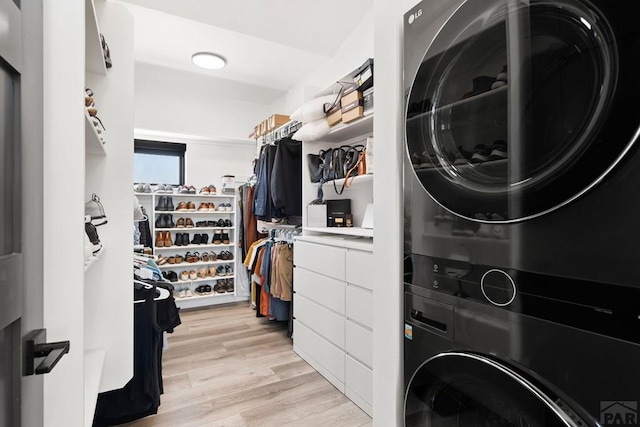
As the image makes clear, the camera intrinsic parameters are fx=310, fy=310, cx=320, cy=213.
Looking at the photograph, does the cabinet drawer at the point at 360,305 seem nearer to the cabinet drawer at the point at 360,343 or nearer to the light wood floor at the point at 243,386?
the cabinet drawer at the point at 360,343

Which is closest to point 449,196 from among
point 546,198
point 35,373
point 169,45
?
point 546,198

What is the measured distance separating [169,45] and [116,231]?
89.1 inches

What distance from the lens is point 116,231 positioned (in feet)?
4.59

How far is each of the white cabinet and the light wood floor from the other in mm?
114

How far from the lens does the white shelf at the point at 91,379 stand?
1.04 metres

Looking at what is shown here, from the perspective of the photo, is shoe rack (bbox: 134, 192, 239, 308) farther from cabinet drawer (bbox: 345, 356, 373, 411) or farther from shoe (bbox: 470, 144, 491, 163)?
shoe (bbox: 470, 144, 491, 163)

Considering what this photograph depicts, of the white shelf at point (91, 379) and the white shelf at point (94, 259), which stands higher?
the white shelf at point (94, 259)

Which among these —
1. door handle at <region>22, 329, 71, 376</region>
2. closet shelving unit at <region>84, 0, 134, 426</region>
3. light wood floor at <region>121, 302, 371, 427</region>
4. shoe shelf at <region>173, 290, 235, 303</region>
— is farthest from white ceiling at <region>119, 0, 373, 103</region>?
light wood floor at <region>121, 302, 371, 427</region>

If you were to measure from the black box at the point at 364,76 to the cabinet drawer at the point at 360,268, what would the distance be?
105 cm

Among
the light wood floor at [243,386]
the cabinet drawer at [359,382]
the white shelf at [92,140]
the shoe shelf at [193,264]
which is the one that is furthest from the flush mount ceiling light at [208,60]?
the cabinet drawer at [359,382]

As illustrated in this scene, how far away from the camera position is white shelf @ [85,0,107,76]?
101 centimetres

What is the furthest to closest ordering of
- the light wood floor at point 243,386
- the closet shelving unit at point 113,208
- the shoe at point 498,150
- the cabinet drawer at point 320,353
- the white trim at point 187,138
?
1. the white trim at point 187,138
2. the cabinet drawer at point 320,353
3. the light wood floor at point 243,386
4. the closet shelving unit at point 113,208
5. the shoe at point 498,150

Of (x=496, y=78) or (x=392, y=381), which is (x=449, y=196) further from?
(x=392, y=381)

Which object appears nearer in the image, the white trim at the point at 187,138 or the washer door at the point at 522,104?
the washer door at the point at 522,104
